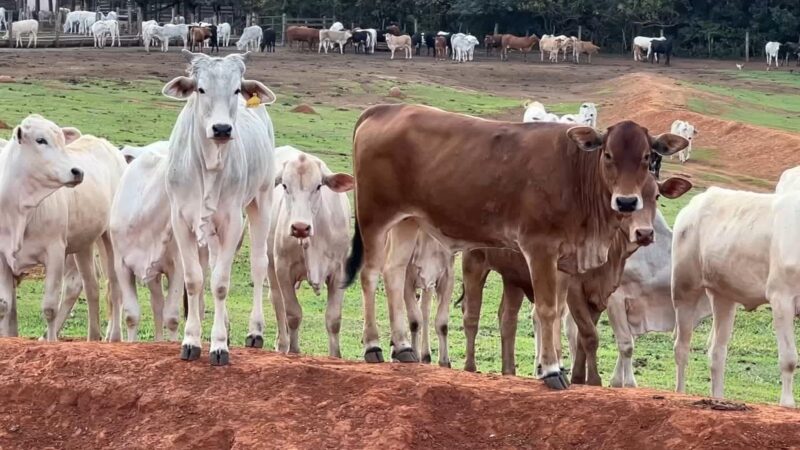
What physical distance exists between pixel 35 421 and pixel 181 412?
3.27ft

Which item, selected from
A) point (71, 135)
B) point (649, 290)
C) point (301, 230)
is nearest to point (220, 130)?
point (301, 230)

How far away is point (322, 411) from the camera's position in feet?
29.2

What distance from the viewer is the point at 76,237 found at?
13156 millimetres

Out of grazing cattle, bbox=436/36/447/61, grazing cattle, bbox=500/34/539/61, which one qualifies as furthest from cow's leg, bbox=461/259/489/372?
grazing cattle, bbox=500/34/539/61

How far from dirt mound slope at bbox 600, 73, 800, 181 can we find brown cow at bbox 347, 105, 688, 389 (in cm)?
2573

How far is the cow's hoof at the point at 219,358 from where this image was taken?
9758mm

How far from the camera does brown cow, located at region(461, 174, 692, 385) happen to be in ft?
35.0

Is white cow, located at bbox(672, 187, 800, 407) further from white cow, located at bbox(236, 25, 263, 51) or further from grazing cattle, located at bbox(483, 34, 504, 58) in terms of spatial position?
grazing cattle, located at bbox(483, 34, 504, 58)

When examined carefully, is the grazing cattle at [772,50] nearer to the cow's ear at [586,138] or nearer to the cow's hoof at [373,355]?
the cow's hoof at [373,355]

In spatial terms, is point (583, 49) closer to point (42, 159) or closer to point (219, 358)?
point (42, 159)

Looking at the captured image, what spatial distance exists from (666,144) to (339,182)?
3358 millimetres

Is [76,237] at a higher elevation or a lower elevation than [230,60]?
lower

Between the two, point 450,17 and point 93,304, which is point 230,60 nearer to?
Result: point 93,304

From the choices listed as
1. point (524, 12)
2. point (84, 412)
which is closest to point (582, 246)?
point (84, 412)
